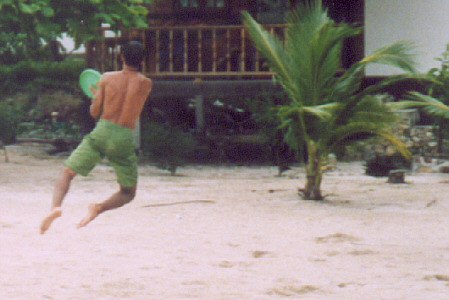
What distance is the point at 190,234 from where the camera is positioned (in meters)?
9.50

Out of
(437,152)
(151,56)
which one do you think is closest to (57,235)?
(151,56)

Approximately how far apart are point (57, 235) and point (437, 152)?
32.8 ft

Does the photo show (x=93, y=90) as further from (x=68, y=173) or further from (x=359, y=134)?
(x=359, y=134)

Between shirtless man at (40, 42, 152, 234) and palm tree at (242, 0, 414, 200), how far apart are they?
5990 millimetres

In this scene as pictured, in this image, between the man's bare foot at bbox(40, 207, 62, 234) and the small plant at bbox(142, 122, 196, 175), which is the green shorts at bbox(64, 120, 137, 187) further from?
the small plant at bbox(142, 122, 196, 175)

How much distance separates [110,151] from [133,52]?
25.6 inches

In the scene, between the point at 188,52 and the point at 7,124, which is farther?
the point at 7,124

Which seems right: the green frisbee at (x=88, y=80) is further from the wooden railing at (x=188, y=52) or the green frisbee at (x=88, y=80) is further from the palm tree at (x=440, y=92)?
the palm tree at (x=440, y=92)

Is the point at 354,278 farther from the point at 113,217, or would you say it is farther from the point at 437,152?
the point at 437,152

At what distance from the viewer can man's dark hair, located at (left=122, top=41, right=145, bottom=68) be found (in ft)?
15.0

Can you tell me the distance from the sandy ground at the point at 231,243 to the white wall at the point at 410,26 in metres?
4.01

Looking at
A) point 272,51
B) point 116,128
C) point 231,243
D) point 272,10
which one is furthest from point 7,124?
point 116,128

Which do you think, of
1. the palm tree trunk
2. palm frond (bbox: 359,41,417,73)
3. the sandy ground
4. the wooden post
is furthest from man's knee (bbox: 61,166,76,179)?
the wooden post

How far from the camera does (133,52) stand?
461 cm
